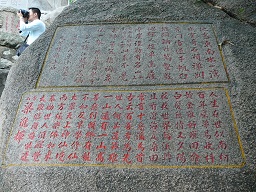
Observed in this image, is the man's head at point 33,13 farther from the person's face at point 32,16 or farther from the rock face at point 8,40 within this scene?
the rock face at point 8,40

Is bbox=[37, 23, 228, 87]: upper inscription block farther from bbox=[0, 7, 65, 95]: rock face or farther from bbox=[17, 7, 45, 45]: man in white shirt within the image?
bbox=[0, 7, 65, 95]: rock face

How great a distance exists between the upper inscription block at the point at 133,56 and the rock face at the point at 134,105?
0.01 m

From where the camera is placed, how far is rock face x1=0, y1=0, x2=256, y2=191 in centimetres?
212

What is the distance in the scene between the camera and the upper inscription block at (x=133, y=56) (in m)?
2.71

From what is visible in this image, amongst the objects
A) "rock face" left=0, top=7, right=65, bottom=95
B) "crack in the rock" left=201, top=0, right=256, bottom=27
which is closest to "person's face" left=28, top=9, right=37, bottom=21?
"rock face" left=0, top=7, right=65, bottom=95

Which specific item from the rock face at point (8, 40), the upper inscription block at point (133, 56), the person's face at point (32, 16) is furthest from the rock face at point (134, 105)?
the rock face at point (8, 40)

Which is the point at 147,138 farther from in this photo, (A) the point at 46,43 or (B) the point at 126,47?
(A) the point at 46,43

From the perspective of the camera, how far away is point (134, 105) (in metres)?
2.49

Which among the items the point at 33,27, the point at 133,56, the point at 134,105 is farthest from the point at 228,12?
the point at 33,27

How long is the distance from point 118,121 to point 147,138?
31 centimetres

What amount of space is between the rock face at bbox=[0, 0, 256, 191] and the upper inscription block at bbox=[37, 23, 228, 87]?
0.4 inches

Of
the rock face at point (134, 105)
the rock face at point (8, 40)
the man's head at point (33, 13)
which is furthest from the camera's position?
the rock face at point (8, 40)

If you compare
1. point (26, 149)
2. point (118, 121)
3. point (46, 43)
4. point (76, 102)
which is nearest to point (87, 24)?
point (46, 43)

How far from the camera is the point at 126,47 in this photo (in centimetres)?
302
